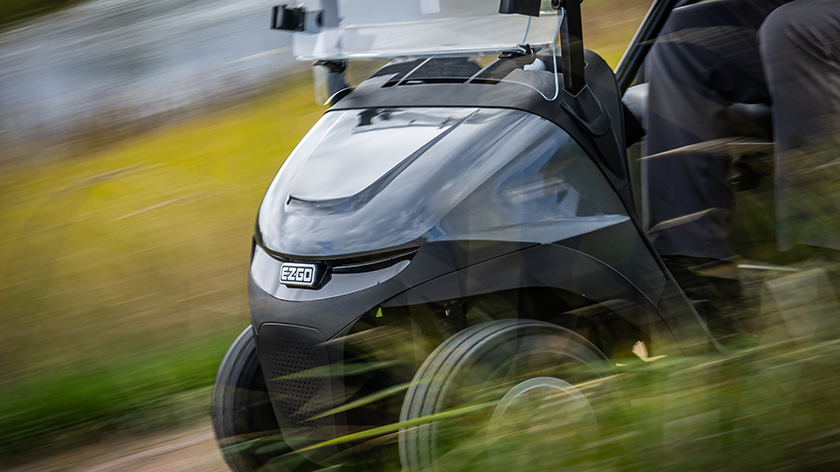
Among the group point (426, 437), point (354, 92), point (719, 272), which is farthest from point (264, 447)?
point (719, 272)

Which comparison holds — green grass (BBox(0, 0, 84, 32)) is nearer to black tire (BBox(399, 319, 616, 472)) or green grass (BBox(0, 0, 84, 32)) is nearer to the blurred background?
the blurred background

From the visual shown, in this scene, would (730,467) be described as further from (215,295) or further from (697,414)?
(215,295)

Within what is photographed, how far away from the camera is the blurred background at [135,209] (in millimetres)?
2182

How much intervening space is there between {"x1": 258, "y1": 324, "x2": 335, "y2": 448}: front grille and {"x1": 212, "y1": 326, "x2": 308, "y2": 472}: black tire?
0.15 m

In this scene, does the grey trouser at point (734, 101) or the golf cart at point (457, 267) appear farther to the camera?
the grey trouser at point (734, 101)

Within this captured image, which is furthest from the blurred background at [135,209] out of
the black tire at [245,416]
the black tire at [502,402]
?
the black tire at [502,402]

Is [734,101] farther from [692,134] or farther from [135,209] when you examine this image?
[135,209]

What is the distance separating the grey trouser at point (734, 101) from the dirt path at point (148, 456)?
53.4 inches

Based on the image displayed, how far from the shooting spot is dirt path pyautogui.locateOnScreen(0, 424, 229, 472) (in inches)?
78.5

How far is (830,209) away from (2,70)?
8.17ft

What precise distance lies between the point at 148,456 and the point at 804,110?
1886 mm

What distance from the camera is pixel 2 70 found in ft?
8.22

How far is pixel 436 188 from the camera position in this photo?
1.36 meters

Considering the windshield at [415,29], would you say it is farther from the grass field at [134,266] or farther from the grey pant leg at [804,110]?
the grass field at [134,266]
